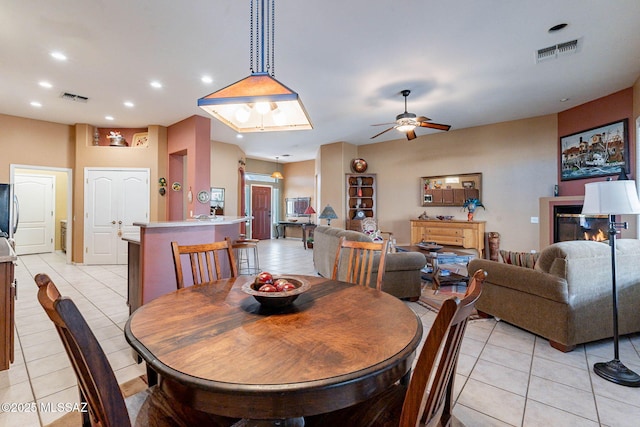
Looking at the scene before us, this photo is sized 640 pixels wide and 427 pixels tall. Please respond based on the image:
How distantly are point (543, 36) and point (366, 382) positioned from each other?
3802mm

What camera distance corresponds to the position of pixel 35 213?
7.39m

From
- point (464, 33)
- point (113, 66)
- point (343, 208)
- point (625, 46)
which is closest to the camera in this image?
point (464, 33)

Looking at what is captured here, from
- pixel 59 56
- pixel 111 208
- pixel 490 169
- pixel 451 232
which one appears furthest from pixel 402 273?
pixel 111 208

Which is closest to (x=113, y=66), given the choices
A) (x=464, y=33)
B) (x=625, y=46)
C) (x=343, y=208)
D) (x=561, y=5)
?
(x=464, y=33)

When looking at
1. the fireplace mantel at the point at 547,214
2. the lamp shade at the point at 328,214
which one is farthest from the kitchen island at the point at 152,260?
the fireplace mantel at the point at 547,214

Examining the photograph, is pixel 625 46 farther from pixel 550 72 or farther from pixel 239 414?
pixel 239 414

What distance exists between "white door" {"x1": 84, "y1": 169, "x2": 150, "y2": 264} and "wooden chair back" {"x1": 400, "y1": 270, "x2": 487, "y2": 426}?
6.59m

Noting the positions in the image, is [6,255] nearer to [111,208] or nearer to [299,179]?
[111,208]

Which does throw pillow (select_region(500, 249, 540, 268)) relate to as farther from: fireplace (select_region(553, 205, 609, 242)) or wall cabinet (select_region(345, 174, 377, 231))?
wall cabinet (select_region(345, 174, 377, 231))

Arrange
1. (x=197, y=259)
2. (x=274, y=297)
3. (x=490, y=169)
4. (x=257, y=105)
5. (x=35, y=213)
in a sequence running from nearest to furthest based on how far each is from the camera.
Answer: (x=274, y=297)
(x=257, y=105)
(x=197, y=259)
(x=490, y=169)
(x=35, y=213)

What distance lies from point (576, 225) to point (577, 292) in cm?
328

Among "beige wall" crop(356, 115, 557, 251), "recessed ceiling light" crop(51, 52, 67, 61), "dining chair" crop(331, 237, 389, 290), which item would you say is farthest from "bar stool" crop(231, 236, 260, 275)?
"beige wall" crop(356, 115, 557, 251)

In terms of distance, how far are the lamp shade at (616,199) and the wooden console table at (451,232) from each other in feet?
12.4

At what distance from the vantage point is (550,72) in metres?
3.71
